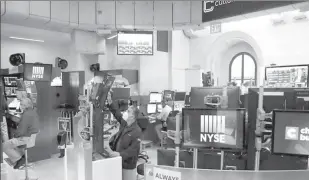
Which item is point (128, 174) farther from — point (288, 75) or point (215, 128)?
point (288, 75)

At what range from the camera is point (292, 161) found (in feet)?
9.96

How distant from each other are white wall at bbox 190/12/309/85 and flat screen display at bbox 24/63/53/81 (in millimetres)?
6595

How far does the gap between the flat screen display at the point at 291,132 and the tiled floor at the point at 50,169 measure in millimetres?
2735

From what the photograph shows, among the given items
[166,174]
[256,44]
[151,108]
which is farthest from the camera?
[256,44]

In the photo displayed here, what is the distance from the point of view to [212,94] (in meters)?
3.34

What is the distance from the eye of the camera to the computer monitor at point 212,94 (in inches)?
133

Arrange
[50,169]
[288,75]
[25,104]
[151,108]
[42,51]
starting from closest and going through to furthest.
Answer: [25,104]
[50,169]
[288,75]
[151,108]
[42,51]

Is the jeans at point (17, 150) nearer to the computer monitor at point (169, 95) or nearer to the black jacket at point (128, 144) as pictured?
the black jacket at point (128, 144)

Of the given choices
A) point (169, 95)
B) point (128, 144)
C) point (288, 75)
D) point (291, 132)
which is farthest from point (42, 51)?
point (291, 132)

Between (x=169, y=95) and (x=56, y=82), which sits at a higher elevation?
(x=56, y=82)

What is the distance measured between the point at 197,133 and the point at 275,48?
7.59m

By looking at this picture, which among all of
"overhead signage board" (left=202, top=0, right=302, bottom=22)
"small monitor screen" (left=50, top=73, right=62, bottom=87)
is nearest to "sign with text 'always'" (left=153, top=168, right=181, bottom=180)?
"overhead signage board" (left=202, top=0, right=302, bottom=22)

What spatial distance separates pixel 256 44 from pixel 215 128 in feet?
25.7

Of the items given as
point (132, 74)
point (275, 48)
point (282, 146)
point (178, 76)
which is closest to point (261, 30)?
point (275, 48)
